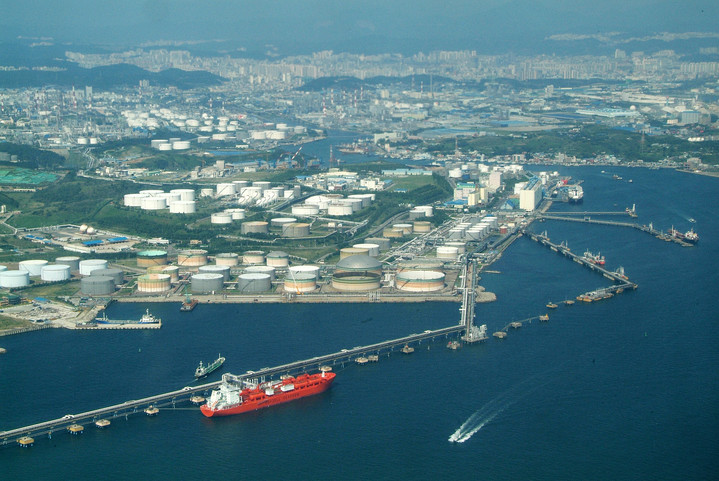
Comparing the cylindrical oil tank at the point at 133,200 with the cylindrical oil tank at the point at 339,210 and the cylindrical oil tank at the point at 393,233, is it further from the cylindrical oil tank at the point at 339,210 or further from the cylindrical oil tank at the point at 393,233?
the cylindrical oil tank at the point at 393,233

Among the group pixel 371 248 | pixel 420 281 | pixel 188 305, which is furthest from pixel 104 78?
pixel 420 281

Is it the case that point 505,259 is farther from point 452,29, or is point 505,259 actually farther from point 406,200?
point 452,29

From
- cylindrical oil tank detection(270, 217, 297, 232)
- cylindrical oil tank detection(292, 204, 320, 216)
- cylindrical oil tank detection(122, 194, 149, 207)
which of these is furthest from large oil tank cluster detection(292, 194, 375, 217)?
cylindrical oil tank detection(122, 194, 149, 207)

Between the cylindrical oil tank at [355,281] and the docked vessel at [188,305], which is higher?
the cylindrical oil tank at [355,281]

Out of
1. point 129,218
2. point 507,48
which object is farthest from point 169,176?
point 507,48

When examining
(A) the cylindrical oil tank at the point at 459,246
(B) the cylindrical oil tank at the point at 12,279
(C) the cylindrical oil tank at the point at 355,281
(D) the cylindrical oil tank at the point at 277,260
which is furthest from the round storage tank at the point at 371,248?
(B) the cylindrical oil tank at the point at 12,279

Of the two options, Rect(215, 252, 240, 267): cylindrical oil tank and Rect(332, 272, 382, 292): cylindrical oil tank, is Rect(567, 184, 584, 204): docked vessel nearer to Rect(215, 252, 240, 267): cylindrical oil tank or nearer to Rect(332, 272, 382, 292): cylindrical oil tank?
Rect(332, 272, 382, 292): cylindrical oil tank
